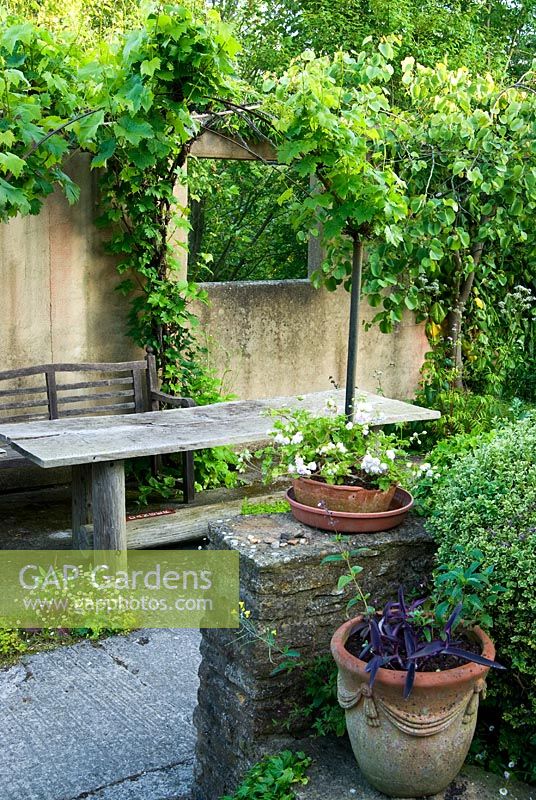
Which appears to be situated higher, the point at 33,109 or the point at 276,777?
the point at 33,109

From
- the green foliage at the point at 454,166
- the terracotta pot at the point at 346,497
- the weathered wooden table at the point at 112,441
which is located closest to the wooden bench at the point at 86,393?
the weathered wooden table at the point at 112,441

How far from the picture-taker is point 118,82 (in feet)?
14.1

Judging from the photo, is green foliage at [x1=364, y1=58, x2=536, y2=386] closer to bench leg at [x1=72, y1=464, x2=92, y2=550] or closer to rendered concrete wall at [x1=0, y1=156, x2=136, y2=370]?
rendered concrete wall at [x1=0, y1=156, x2=136, y2=370]

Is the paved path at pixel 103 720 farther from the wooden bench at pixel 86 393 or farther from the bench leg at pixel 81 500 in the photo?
the wooden bench at pixel 86 393

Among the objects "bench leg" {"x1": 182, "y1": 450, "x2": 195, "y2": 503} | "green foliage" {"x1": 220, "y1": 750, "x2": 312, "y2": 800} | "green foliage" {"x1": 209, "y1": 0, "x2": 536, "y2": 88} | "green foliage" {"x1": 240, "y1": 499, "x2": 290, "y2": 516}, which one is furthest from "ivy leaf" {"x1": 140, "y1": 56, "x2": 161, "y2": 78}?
"green foliage" {"x1": 209, "y1": 0, "x2": 536, "y2": 88}

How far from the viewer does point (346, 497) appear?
123 inches

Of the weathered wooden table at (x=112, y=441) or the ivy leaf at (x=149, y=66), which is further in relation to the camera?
the weathered wooden table at (x=112, y=441)

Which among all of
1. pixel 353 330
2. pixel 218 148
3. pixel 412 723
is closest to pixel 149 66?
pixel 353 330

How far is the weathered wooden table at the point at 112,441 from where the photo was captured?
459cm

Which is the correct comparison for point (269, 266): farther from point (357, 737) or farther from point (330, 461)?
point (357, 737)

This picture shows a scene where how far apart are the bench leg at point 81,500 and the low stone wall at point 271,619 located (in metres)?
2.09

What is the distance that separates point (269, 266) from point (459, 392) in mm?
3952

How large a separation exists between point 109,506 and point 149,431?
0.49m

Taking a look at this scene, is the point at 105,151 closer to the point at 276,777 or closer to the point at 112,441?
the point at 112,441
